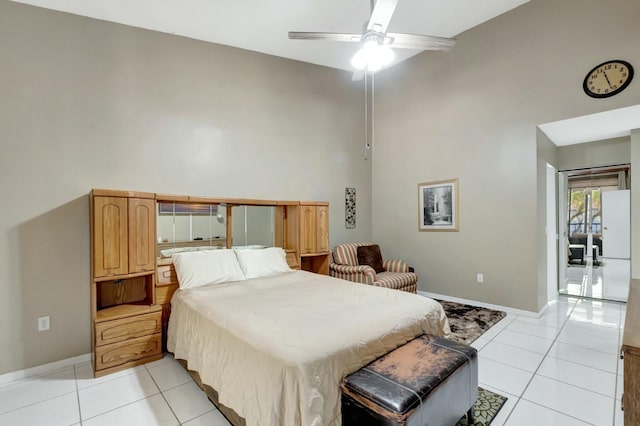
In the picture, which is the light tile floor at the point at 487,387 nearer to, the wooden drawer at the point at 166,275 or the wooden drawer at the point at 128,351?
the wooden drawer at the point at 128,351

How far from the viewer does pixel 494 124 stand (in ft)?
13.6

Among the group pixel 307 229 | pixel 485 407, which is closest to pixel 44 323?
pixel 307 229

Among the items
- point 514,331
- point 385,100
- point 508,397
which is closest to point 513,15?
point 385,100

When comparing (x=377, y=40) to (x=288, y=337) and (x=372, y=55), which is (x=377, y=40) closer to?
(x=372, y=55)

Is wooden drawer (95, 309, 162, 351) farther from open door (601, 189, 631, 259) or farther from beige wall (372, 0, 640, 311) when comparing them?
open door (601, 189, 631, 259)

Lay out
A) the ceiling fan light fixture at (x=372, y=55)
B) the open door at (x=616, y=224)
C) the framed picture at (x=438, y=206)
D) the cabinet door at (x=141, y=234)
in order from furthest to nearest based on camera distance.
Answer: the open door at (x=616, y=224) → the framed picture at (x=438, y=206) → the cabinet door at (x=141, y=234) → the ceiling fan light fixture at (x=372, y=55)

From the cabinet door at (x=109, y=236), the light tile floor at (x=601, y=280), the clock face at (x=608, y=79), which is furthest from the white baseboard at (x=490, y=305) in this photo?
the cabinet door at (x=109, y=236)

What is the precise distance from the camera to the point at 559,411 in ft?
6.64

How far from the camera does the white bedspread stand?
4.74 ft

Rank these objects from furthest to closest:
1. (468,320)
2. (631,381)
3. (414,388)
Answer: (468,320) < (414,388) < (631,381)

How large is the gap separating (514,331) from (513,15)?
4042mm

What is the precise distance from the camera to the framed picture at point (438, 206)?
4562 mm

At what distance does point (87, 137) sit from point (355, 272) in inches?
137

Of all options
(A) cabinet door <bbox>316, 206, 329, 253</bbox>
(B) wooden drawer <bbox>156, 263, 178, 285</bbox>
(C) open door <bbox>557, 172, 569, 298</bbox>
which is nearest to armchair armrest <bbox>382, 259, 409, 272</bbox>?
(A) cabinet door <bbox>316, 206, 329, 253</bbox>
